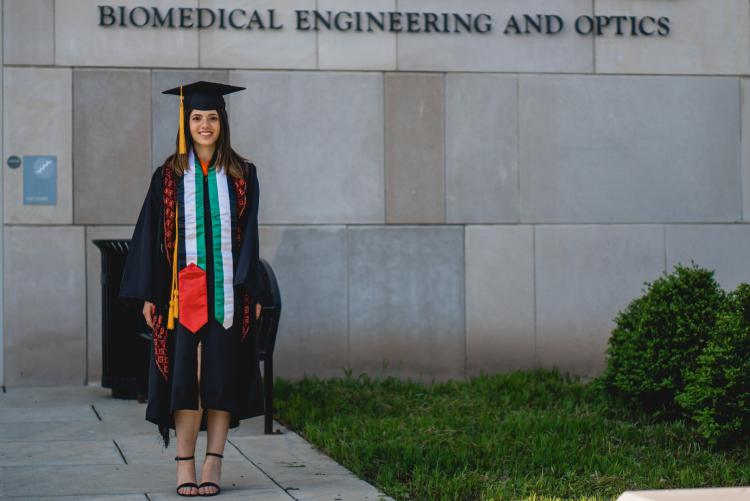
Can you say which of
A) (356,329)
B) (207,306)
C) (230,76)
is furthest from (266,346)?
(230,76)

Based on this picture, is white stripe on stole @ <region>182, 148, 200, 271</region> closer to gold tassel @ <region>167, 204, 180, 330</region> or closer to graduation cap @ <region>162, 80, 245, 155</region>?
gold tassel @ <region>167, 204, 180, 330</region>

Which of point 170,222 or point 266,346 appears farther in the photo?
point 266,346

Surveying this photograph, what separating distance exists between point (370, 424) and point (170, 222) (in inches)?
102

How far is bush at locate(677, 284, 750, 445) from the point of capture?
7.12 metres

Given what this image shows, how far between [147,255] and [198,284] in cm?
31

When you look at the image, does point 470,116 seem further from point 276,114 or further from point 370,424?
point 370,424

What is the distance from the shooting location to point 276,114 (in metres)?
10.7

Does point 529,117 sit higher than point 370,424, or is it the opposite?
point 529,117

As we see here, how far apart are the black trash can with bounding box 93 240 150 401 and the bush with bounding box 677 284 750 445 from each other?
4268mm

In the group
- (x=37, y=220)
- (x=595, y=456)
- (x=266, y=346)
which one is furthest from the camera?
(x=37, y=220)

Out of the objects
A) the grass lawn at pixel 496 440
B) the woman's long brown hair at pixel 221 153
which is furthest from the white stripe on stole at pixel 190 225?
the grass lawn at pixel 496 440

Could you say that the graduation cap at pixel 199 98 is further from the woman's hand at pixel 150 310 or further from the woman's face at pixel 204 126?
the woman's hand at pixel 150 310

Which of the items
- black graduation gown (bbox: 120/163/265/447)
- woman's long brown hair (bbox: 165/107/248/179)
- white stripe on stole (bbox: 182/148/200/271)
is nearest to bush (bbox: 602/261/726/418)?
black graduation gown (bbox: 120/163/265/447)

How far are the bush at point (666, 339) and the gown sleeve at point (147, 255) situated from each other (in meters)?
3.79
